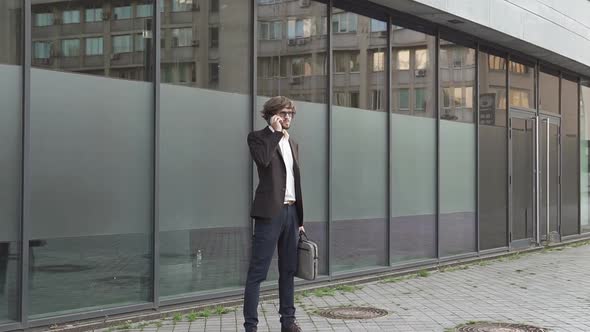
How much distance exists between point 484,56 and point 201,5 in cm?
635

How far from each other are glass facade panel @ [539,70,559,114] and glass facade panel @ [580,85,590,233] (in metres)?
1.59

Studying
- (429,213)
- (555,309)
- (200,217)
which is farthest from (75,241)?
(429,213)

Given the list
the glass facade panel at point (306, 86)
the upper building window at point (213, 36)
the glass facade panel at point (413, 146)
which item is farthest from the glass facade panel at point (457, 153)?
the upper building window at point (213, 36)

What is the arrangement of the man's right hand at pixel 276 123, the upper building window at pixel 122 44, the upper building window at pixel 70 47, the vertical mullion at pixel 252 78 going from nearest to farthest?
the man's right hand at pixel 276 123
the upper building window at pixel 70 47
the upper building window at pixel 122 44
the vertical mullion at pixel 252 78

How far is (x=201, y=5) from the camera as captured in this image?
757 centimetres

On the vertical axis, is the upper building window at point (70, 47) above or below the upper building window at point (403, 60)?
below

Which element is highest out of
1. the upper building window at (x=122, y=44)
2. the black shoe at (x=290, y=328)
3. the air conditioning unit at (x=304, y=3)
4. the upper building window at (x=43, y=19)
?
the air conditioning unit at (x=304, y=3)

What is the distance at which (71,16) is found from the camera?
6.48 m

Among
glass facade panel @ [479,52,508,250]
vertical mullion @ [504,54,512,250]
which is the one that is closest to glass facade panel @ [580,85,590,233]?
vertical mullion @ [504,54,512,250]

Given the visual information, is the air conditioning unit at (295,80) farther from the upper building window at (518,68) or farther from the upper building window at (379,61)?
the upper building window at (518,68)

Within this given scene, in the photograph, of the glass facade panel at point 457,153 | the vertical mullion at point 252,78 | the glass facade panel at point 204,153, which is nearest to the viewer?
the glass facade panel at point 204,153

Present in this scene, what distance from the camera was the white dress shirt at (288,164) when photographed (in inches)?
221

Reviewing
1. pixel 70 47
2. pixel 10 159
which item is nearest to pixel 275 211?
pixel 10 159

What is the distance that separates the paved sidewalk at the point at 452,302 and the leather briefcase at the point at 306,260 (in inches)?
36.8
